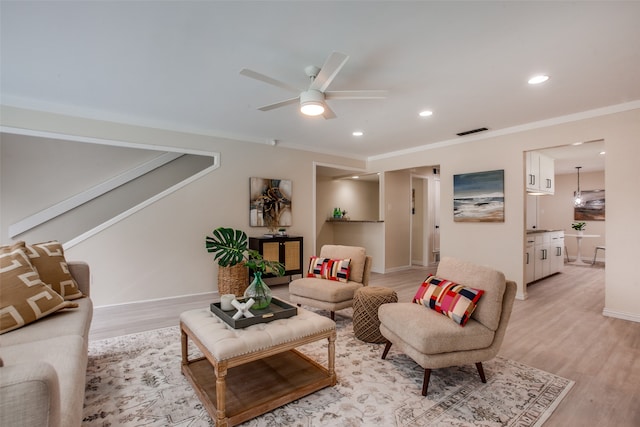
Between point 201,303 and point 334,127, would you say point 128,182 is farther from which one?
point 334,127

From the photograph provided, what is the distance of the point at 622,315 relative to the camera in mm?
3408

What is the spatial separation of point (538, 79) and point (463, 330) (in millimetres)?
2421

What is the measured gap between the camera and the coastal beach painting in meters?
4.40

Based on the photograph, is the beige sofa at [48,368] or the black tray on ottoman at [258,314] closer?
the beige sofa at [48,368]

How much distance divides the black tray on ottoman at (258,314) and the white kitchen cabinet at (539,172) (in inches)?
176

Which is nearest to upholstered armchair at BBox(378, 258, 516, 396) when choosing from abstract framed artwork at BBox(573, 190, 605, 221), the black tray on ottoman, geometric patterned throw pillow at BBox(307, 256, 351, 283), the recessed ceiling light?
the black tray on ottoman

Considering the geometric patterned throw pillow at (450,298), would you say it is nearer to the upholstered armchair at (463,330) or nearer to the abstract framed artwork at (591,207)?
the upholstered armchair at (463,330)

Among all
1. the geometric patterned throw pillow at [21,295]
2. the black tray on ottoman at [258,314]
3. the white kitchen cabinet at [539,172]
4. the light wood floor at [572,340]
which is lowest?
the light wood floor at [572,340]

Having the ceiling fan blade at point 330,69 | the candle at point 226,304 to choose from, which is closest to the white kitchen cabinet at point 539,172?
the ceiling fan blade at point 330,69

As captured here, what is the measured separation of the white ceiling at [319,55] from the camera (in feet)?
6.20

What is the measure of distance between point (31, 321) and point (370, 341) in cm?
246

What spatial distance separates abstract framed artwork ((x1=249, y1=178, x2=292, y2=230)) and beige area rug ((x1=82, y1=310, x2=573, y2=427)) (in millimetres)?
2601

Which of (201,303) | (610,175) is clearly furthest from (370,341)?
(610,175)

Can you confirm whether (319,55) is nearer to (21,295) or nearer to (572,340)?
(21,295)
